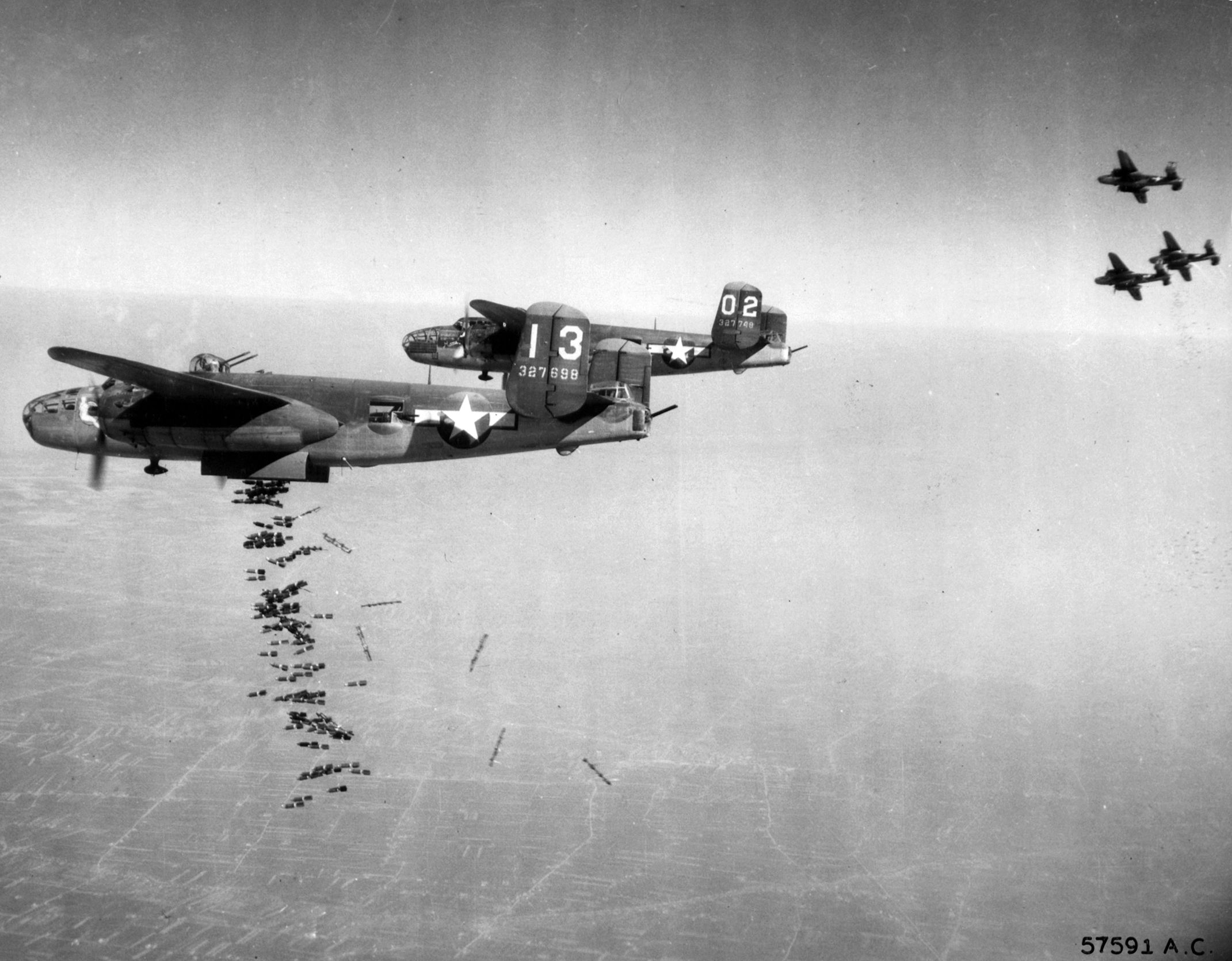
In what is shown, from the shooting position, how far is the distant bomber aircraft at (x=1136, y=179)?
13.1 meters

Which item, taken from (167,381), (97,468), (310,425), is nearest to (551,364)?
(310,425)

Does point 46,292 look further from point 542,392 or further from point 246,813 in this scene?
point 246,813

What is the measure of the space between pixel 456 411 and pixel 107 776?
8.18 meters

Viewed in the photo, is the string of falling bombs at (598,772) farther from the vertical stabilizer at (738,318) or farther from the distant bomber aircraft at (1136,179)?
the distant bomber aircraft at (1136,179)

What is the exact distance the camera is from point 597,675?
15.5 m

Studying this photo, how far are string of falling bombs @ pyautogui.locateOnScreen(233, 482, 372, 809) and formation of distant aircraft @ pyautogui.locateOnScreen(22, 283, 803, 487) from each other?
1708 mm

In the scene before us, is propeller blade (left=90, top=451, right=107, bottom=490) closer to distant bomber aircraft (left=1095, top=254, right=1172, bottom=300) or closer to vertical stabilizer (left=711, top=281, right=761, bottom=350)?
vertical stabilizer (left=711, top=281, right=761, bottom=350)

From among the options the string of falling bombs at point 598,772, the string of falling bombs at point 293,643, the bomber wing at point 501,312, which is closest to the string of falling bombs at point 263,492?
the string of falling bombs at point 293,643

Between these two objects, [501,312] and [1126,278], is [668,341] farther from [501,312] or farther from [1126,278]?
[1126,278]

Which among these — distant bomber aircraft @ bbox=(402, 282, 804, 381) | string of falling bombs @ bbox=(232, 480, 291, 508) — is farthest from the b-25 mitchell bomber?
distant bomber aircraft @ bbox=(402, 282, 804, 381)

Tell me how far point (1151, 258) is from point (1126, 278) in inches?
19.5

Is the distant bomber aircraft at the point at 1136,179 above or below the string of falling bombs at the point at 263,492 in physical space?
above

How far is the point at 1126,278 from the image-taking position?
1370cm

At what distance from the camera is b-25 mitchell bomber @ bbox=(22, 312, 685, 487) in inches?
477
